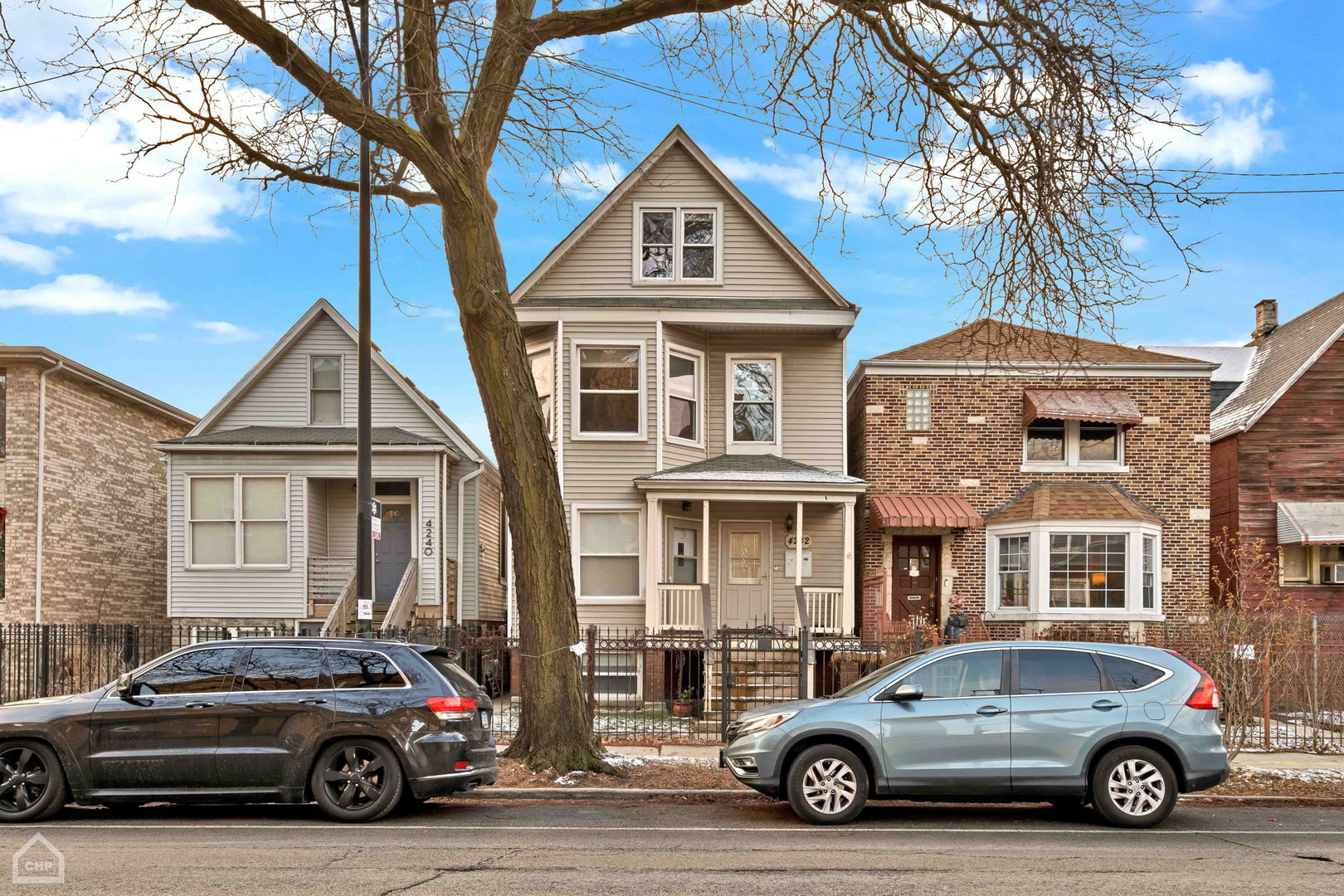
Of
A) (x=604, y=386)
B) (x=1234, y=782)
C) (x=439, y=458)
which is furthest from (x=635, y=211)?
(x=1234, y=782)

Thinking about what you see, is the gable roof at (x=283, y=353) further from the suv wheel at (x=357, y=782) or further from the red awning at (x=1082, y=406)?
the suv wheel at (x=357, y=782)

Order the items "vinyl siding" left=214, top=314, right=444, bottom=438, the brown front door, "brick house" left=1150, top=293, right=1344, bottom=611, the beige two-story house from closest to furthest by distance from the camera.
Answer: the beige two-story house, the brown front door, "brick house" left=1150, top=293, right=1344, bottom=611, "vinyl siding" left=214, top=314, right=444, bottom=438

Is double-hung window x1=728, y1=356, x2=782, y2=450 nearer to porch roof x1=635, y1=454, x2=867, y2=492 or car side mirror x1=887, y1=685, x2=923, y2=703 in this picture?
porch roof x1=635, y1=454, x2=867, y2=492

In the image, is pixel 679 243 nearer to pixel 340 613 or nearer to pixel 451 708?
pixel 340 613

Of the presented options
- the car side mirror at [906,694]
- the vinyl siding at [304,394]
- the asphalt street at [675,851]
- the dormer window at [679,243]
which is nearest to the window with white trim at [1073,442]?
the dormer window at [679,243]

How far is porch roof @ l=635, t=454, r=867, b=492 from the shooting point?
2034 cm

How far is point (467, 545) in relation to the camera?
25.6 meters

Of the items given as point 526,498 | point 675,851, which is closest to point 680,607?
point 526,498

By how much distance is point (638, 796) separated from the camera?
12.0 meters

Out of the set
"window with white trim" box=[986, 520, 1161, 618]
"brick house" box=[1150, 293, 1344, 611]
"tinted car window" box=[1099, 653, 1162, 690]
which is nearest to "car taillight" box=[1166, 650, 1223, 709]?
"tinted car window" box=[1099, 653, 1162, 690]

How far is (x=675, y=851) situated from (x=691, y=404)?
45.1ft

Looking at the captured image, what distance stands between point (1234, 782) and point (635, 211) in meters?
13.6

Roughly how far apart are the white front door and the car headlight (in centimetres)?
1111

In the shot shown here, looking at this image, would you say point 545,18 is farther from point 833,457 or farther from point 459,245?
point 833,457
